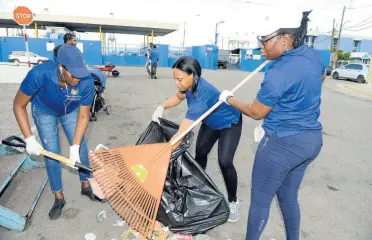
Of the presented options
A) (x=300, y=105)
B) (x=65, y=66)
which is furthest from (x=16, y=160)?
(x=300, y=105)

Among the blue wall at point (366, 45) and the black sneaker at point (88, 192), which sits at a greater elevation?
the blue wall at point (366, 45)

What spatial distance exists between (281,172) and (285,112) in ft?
1.27

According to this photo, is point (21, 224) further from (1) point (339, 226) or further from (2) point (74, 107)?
(1) point (339, 226)

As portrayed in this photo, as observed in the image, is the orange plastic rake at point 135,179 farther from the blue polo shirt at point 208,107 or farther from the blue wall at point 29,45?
the blue wall at point 29,45

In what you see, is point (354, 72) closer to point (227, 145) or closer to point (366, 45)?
point (227, 145)

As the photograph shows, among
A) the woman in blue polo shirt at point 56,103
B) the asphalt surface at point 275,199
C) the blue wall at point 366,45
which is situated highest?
the blue wall at point 366,45

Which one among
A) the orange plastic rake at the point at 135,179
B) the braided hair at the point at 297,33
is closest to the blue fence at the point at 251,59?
the braided hair at the point at 297,33

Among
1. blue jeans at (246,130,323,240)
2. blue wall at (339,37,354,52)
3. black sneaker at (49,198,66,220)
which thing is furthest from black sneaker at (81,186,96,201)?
blue wall at (339,37,354,52)

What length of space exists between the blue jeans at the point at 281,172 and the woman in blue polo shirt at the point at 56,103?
1415mm

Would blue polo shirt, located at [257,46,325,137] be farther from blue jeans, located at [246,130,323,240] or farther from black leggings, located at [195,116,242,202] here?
black leggings, located at [195,116,242,202]

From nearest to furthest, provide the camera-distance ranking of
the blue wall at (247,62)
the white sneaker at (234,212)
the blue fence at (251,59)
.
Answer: the white sneaker at (234,212) < the blue fence at (251,59) < the blue wall at (247,62)

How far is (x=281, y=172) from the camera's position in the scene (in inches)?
67.0

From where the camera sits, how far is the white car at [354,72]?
19.0 metres

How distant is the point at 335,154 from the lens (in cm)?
442
